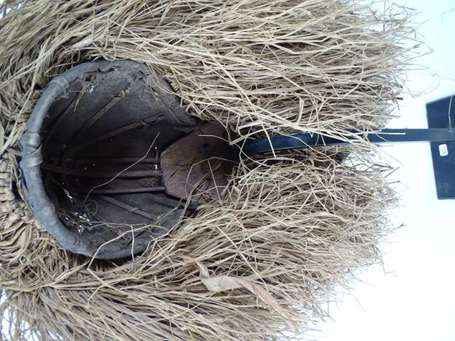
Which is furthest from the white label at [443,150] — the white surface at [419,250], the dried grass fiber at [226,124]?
the dried grass fiber at [226,124]

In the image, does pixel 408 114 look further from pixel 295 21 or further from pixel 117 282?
pixel 117 282

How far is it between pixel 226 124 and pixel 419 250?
55 centimetres

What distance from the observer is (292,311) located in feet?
2.51

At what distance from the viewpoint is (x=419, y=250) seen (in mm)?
1053

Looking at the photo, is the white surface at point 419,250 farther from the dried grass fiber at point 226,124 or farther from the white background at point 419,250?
the dried grass fiber at point 226,124

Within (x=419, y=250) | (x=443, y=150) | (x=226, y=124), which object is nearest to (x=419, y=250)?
(x=419, y=250)

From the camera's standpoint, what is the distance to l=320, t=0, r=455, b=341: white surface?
101cm

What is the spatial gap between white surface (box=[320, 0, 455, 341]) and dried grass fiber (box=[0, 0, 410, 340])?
27cm

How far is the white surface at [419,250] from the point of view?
3.31 feet

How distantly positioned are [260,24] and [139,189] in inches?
15.4

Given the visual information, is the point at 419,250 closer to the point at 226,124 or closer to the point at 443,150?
the point at 443,150

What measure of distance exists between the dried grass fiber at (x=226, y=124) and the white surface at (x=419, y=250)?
0.27 meters

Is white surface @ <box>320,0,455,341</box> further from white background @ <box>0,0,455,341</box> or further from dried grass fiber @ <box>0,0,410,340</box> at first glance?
dried grass fiber @ <box>0,0,410,340</box>

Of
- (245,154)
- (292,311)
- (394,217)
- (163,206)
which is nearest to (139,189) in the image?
(163,206)
